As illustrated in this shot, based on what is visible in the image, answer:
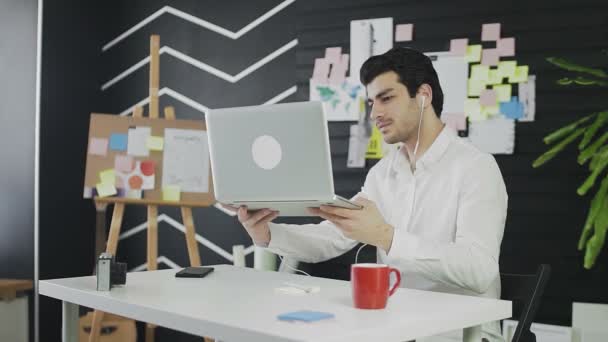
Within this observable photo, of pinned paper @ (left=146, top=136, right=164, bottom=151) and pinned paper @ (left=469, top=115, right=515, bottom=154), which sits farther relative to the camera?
pinned paper @ (left=146, top=136, right=164, bottom=151)

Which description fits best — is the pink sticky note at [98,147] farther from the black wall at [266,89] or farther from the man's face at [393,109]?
the man's face at [393,109]

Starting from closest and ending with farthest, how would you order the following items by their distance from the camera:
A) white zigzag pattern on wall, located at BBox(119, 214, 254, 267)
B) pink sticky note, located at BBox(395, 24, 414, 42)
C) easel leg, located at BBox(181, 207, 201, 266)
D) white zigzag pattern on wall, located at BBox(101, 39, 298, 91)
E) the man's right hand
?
the man's right hand → pink sticky note, located at BBox(395, 24, 414, 42) → easel leg, located at BBox(181, 207, 201, 266) → white zigzag pattern on wall, located at BBox(101, 39, 298, 91) → white zigzag pattern on wall, located at BBox(119, 214, 254, 267)

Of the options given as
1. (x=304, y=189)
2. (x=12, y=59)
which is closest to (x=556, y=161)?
(x=304, y=189)

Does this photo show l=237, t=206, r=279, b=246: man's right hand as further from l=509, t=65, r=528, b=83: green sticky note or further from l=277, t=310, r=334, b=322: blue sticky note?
l=509, t=65, r=528, b=83: green sticky note

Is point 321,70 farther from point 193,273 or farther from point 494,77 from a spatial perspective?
point 193,273

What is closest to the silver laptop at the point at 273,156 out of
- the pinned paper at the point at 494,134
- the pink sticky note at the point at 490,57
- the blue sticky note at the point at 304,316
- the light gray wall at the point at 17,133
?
the blue sticky note at the point at 304,316

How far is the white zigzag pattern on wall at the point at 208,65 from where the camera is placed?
3.80m

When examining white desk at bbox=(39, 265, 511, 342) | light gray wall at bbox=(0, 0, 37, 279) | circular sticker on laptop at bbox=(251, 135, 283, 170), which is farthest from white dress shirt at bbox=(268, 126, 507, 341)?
light gray wall at bbox=(0, 0, 37, 279)

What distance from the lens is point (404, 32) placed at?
10.9 ft

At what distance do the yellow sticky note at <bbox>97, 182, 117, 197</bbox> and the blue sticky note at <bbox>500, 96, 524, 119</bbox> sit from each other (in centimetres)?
189

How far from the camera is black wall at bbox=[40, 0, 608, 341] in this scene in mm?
2893

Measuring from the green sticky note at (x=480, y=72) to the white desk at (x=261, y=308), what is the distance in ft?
4.95

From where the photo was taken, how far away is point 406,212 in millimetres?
2227

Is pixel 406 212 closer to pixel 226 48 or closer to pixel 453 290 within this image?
pixel 453 290
